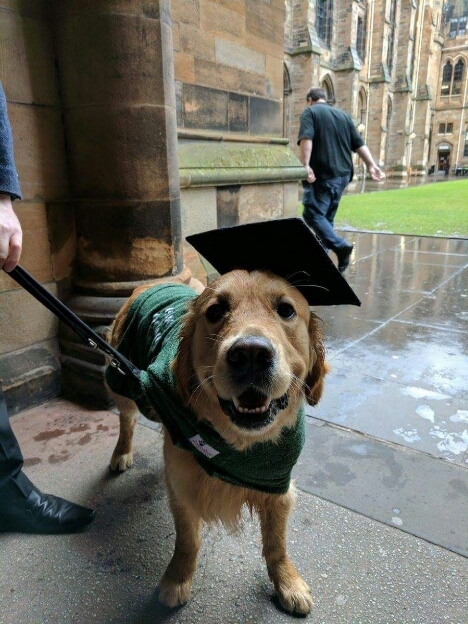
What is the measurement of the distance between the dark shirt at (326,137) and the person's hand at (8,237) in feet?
18.5

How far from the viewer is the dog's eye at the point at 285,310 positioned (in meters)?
1.65

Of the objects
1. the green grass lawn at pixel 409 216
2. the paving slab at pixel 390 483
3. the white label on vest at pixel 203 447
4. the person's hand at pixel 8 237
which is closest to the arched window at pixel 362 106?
the green grass lawn at pixel 409 216

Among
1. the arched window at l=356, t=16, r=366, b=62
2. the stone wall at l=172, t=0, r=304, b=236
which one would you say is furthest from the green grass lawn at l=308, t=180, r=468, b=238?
the arched window at l=356, t=16, r=366, b=62

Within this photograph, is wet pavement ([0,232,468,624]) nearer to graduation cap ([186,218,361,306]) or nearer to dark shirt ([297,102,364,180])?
graduation cap ([186,218,361,306])

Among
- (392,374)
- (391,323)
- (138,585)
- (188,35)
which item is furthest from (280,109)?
(138,585)

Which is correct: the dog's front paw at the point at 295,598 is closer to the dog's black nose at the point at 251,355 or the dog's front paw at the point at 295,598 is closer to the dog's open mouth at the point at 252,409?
the dog's open mouth at the point at 252,409

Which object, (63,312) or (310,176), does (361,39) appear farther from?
(63,312)

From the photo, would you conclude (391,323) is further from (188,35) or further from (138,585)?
(138,585)

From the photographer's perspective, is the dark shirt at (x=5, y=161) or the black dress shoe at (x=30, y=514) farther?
the black dress shoe at (x=30, y=514)

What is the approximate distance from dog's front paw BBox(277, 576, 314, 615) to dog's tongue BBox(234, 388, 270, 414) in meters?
0.85

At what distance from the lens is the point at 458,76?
189ft

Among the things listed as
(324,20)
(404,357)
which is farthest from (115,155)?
(324,20)

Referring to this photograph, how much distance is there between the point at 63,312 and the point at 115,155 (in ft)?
5.13

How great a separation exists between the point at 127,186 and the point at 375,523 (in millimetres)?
2551
